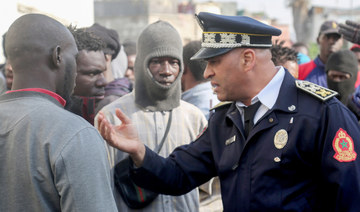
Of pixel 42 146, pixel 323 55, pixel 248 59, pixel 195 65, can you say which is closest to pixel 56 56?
pixel 42 146

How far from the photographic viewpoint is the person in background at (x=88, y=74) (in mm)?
4266

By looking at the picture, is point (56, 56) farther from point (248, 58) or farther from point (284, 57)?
point (284, 57)

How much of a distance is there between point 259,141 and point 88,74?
1957 millimetres

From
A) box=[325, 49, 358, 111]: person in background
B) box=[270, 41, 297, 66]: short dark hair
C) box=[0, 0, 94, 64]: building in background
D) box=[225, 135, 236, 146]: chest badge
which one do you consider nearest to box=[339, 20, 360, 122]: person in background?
box=[270, 41, 297, 66]: short dark hair

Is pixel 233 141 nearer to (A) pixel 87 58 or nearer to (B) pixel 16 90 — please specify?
(B) pixel 16 90

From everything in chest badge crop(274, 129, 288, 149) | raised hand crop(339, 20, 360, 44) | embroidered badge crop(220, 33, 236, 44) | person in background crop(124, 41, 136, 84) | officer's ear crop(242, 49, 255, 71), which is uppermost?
embroidered badge crop(220, 33, 236, 44)

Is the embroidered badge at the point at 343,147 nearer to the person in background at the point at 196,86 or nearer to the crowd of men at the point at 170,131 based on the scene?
the crowd of men at the point at 170,131

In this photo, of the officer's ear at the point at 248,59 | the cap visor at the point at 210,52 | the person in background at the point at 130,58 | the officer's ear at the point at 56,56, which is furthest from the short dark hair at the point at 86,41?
the person in background at the point at 130,58

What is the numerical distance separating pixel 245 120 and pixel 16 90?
4.58 ft

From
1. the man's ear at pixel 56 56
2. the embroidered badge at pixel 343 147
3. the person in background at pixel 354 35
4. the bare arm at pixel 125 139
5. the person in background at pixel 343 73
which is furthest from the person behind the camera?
the person in background at pixel 343 73

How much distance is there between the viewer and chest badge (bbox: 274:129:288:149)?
279 centimetres

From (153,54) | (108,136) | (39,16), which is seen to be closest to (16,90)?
(39,16)

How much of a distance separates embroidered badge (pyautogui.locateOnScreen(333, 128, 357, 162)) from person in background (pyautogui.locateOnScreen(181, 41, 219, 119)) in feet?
7.24

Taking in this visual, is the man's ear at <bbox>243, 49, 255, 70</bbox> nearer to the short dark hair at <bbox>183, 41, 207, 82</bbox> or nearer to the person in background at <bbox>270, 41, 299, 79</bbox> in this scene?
the short dark hair at <bbox>183, 41, 207, 82</bbox>
